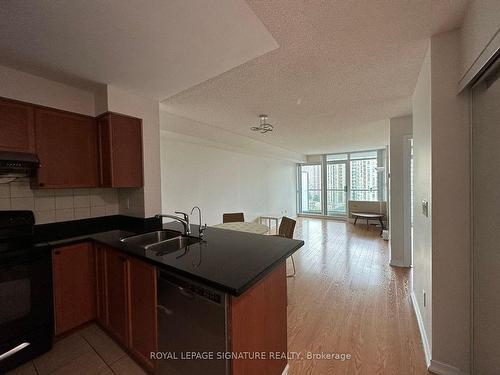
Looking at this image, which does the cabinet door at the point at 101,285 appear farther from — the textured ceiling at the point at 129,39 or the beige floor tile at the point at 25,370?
the textured ceiling at the point at 129,39

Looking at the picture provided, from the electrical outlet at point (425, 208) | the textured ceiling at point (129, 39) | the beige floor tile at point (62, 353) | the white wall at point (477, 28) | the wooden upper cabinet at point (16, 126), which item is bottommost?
the beige floor tile at point (62, 353)

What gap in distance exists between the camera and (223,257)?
1435mm

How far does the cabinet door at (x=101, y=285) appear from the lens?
6.22 ft

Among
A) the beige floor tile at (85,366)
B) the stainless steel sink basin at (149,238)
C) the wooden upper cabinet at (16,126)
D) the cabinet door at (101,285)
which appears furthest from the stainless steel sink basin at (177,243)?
the wooden upper cabinet at (16,126)

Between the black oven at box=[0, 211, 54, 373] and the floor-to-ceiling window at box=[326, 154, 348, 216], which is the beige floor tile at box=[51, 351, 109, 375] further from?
the floor-to-ceiling window at box=[326, 154, 348, 216]

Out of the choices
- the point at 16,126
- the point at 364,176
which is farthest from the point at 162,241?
the point at 364,176

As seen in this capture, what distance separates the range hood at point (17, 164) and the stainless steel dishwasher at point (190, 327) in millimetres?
1505

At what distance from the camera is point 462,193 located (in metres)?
1.40

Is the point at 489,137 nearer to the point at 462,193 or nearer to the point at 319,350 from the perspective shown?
the point at 462,193

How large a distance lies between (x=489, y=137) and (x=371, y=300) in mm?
2038

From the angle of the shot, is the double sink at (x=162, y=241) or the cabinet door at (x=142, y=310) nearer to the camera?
the cabinet door at (x=142, y=310)

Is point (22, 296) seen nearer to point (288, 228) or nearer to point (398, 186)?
point (288, 228)

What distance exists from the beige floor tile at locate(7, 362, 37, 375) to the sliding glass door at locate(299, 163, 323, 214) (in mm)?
8173

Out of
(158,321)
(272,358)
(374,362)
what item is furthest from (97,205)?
(374,362)
